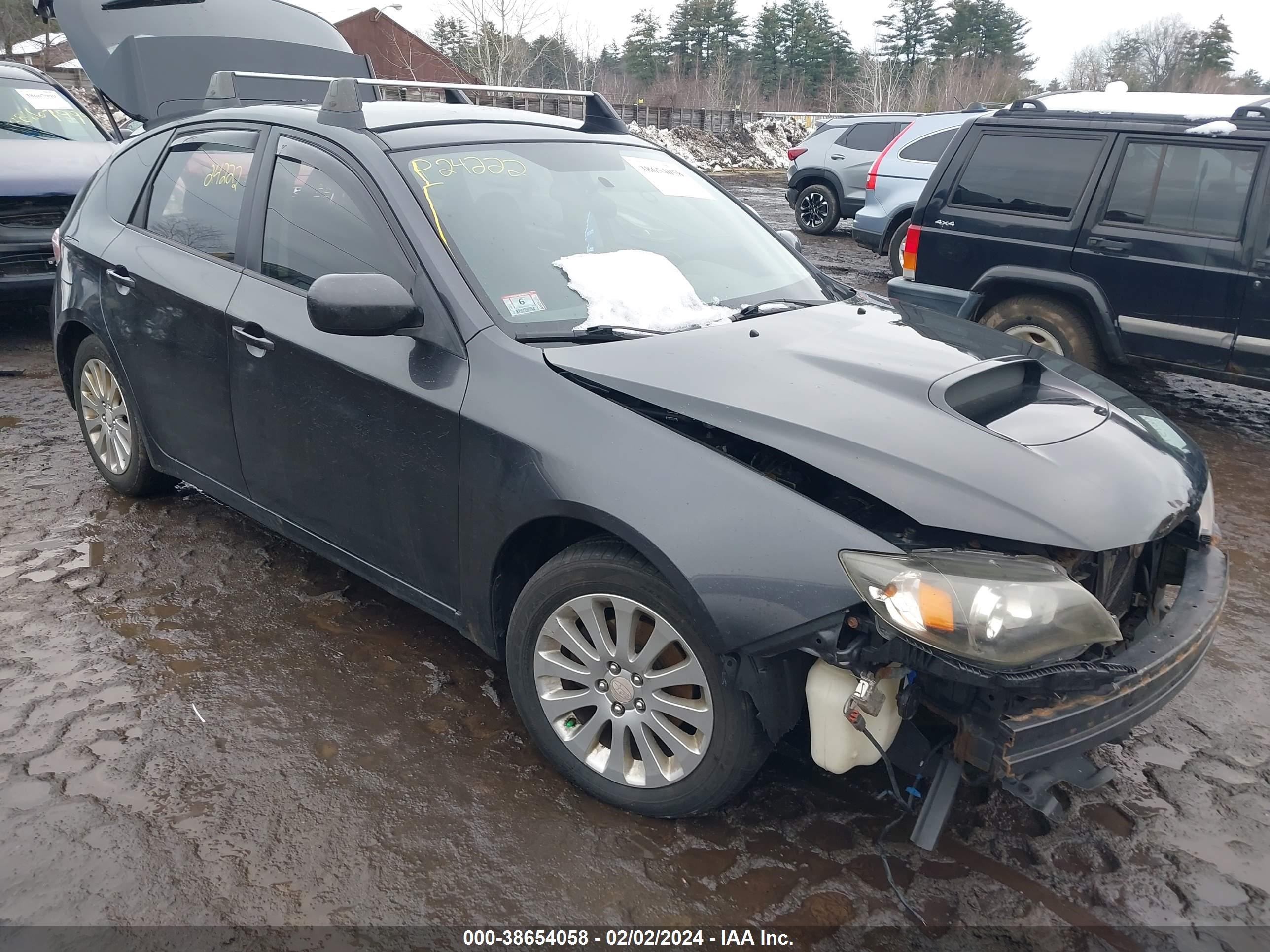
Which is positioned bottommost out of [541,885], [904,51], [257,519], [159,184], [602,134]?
[541,885]

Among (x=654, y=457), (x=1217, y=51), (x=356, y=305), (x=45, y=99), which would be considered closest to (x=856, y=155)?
(x=45, y=99)

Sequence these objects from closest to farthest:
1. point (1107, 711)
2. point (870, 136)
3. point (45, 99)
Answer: point (1107, 711), point (45, 99), point (870, 136)

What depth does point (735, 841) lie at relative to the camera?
2.46 m

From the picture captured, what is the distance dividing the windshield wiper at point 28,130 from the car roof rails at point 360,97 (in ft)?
15.5

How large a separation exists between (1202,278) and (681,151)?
2764 centimetres

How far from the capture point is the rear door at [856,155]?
13781 mm

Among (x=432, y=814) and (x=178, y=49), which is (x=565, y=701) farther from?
(x=178, y=49)

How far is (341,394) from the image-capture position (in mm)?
2945

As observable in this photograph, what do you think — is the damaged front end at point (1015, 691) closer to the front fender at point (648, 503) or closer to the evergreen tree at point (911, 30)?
the front fender at point (648, 503)

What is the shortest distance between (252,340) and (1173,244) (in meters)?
5.26

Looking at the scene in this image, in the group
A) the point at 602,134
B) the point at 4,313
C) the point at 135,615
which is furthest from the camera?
the point at 4,313

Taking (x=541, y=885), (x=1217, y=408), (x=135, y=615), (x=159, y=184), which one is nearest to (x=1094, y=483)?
(x=541, y=885)

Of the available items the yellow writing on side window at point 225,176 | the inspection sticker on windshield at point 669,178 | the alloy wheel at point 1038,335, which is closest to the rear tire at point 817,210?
the alloy wheel at point 1038,335

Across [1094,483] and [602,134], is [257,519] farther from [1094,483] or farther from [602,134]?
[1094,483]
